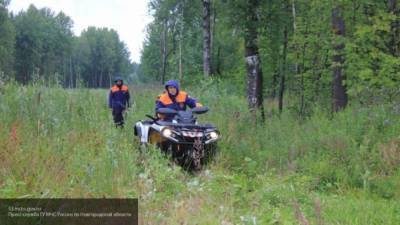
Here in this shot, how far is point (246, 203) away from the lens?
18.6 ft

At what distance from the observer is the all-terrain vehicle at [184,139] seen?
24.2 ft

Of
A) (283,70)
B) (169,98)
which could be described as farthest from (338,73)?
(283,70)

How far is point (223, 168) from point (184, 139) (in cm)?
94

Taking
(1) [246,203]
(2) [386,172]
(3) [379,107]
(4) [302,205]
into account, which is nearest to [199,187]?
(1) [246,203]

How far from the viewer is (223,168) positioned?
7762 mm

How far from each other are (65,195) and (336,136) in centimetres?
583

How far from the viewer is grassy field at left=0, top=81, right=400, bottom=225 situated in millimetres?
4793

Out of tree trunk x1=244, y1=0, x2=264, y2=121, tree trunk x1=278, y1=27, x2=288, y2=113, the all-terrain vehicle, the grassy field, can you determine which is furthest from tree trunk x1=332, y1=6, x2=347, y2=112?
the all-terrain vehicle

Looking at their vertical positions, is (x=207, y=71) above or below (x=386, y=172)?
above

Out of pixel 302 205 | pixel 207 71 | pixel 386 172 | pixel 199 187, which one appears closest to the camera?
pixel 302 205

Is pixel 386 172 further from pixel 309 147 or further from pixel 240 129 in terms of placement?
pixel 240 129

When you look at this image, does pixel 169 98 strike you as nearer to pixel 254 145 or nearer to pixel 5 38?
pixel 254 145

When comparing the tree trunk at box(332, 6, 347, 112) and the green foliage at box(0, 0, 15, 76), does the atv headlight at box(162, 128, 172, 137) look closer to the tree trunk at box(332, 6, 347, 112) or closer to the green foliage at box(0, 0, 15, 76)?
the tree trunk at box(332, 6, 347, 112)

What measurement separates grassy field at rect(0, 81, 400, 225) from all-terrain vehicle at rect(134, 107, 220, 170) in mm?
320
